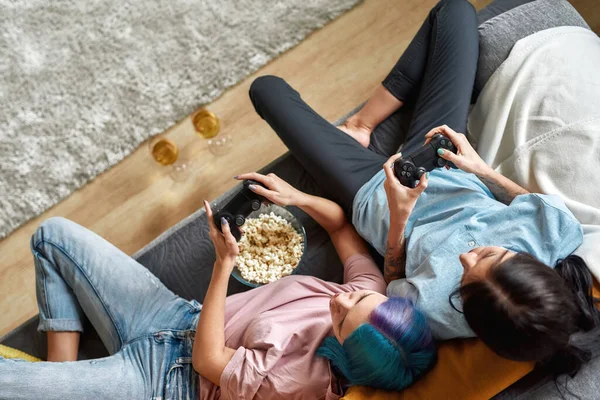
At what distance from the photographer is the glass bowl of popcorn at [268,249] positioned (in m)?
1.61

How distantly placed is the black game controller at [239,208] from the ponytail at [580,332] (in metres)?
0.78

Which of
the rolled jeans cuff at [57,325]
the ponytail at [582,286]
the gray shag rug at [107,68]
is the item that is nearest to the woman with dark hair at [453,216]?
the ponytail at [582,286]

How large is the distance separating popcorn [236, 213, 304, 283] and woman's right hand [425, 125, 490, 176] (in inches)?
20.5

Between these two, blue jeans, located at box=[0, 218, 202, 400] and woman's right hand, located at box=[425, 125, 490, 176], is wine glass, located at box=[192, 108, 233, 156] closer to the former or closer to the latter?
blue jeans, located at box=[0, 218, 202, 400]

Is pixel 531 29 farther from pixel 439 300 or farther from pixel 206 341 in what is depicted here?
pixel 206 341

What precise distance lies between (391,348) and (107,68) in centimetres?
161

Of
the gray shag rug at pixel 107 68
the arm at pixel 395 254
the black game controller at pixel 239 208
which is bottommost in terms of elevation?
the arm at pixel 395 254

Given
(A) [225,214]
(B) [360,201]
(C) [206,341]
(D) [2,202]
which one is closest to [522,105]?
(B) [360,201]

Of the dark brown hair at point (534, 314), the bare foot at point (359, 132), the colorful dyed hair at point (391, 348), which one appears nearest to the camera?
the dark brown hair at point (534, 314)

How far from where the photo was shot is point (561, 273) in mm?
1183

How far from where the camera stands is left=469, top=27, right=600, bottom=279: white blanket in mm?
1341

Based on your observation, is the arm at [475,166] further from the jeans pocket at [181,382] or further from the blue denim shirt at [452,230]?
the jeans pocket at [181,382]

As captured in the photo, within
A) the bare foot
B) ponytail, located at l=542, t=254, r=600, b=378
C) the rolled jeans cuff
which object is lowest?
ponytail, located at l=542, t=254, r=600, b=378

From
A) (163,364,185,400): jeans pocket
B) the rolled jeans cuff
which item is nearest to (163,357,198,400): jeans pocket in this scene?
(163,364,185,400): jeans pocket
